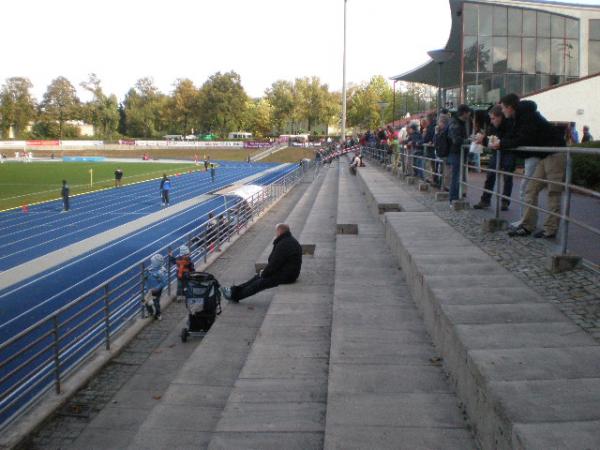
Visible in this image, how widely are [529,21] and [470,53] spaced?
3048mm

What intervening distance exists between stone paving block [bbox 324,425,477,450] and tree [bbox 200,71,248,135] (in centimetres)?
11815

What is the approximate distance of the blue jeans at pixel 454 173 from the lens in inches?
408

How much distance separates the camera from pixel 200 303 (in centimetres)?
838

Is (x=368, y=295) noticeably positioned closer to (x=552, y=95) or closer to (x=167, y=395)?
(x=167, y=395)

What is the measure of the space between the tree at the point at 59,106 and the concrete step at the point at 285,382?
406 ft

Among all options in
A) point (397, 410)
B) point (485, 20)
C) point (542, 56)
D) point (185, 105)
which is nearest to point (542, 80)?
point (542, 56)

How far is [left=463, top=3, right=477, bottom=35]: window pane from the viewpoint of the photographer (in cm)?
2694

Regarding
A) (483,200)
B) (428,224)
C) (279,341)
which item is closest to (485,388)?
(279,341)

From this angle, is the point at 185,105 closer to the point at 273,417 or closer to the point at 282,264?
the point at 282,264

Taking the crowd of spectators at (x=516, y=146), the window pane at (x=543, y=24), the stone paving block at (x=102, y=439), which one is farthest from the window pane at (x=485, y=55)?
the stone paving block at (x=102, y=439)

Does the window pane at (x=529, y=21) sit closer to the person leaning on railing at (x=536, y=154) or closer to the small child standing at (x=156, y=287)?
the person leaning on railing at (x=536, y=154)

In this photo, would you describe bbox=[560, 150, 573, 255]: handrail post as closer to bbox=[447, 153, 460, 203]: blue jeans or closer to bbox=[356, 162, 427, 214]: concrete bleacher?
bbox=[447, 153, 460, 203]: blue jeans

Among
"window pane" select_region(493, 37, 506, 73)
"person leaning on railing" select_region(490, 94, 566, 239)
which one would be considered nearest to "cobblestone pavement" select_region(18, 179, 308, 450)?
"person leaning on railing" select_region(490, 94, 566, 239)

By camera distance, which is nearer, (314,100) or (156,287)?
(156,287)
